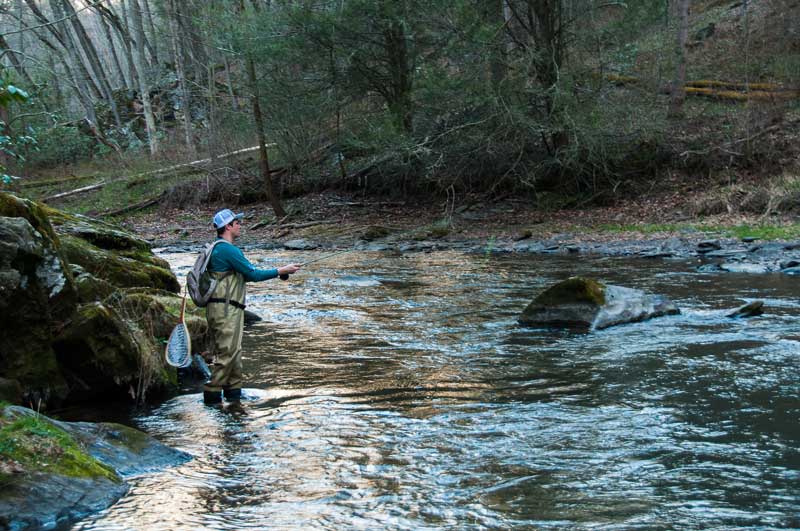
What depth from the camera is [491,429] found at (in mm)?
6223

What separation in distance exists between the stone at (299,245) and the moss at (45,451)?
52.6 ft

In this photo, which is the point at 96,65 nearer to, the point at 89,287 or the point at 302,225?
the point at 302,225

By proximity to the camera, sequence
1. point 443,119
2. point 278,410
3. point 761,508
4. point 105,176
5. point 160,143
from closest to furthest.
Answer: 1. point 761,508
2. point 278,410
3. point 443,119
4. point 105,176
5. point 160,143

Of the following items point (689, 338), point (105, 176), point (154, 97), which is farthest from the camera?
point (154, 97)

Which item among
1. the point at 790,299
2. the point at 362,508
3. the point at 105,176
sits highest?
the point at 105,176

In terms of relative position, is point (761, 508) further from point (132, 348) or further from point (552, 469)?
point (132, 348)

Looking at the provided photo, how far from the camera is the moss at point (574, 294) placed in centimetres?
1016

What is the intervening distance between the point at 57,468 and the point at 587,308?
6.97m

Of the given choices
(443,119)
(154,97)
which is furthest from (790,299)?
(154,97)

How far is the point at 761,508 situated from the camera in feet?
14.7

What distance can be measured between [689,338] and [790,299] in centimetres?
292

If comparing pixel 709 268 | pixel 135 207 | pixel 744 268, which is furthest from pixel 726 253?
pixel 135 207

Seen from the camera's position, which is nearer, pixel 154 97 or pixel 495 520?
pixel 495 520

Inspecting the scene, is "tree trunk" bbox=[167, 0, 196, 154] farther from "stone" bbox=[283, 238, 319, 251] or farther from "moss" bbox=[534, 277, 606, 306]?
"moss" bbox=[534, 277, 606, 306]
